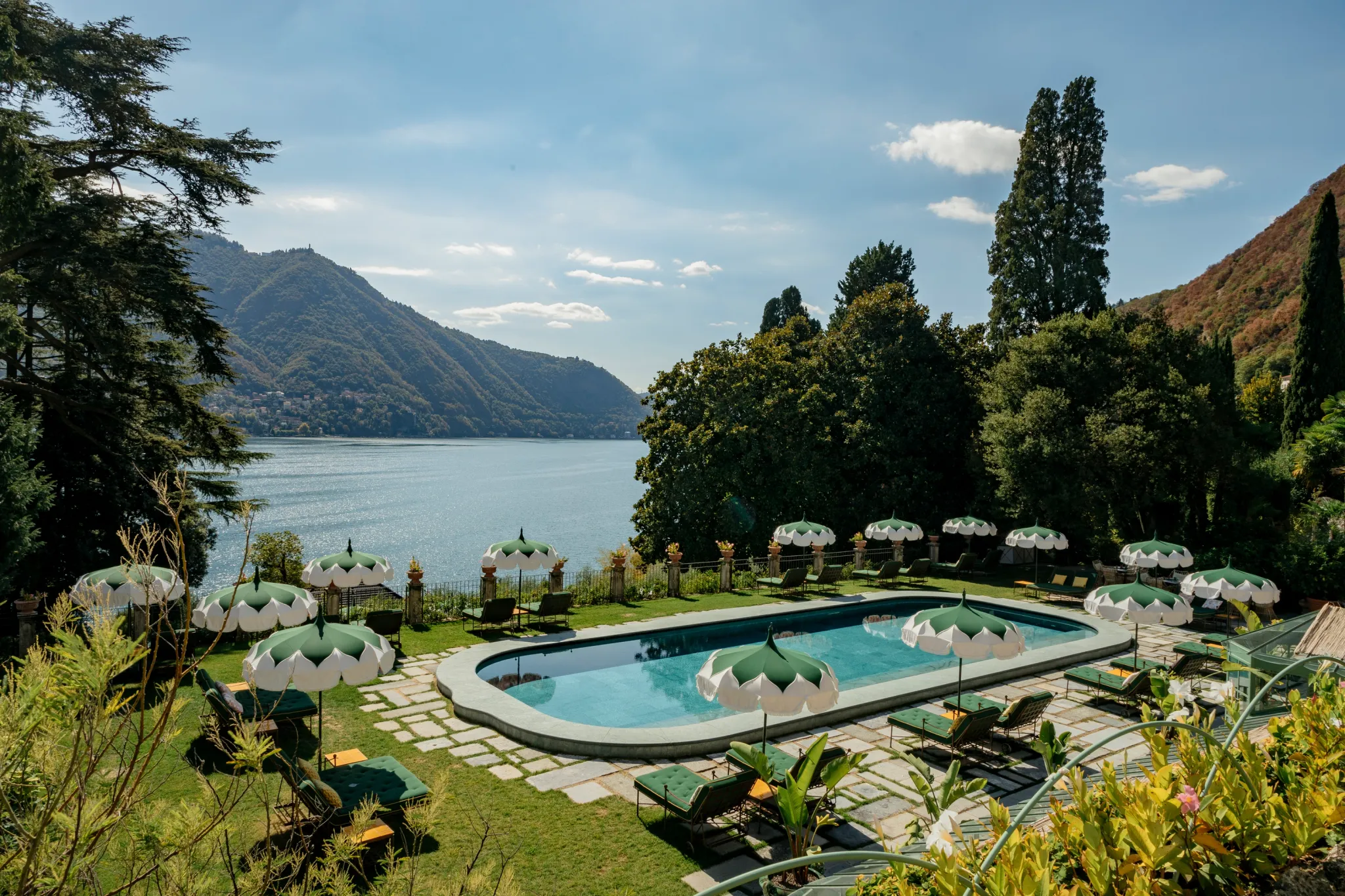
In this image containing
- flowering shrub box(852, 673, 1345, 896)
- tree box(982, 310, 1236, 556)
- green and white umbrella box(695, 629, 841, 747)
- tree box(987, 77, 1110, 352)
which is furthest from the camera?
tree box(987, 77, 1110, 352)

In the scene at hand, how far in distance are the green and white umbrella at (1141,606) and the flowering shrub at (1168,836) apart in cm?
1062

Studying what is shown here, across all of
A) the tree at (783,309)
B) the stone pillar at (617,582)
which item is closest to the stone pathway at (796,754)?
the stone pillar at (617,582)

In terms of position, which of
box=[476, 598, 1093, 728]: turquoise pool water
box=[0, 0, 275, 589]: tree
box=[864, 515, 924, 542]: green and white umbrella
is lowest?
box=[476, 598, 1093, 728]: turquoise pool water

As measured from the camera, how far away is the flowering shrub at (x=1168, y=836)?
2.38 m

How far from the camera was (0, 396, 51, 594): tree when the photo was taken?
14.2 metres

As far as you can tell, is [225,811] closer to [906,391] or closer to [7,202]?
[7,202]

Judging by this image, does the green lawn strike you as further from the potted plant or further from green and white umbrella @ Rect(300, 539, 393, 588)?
green and white umbrella @ Rect(300, 539, 393, 588)

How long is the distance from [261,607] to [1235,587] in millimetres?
17256

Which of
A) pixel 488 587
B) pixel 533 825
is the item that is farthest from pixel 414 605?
pixel 533 825

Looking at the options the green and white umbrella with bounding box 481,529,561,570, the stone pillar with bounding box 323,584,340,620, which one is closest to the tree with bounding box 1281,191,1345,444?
the green and white umbrella with bounding box 481,529,561,570

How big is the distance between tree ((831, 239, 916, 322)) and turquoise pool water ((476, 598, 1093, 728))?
29718mm

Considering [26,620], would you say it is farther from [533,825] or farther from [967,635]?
[967,635]

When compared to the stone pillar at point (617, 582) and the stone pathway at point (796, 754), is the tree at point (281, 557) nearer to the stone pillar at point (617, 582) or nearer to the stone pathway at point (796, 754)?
the stone pillar at point (617, 582)

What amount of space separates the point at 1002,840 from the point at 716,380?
30.4 metres
